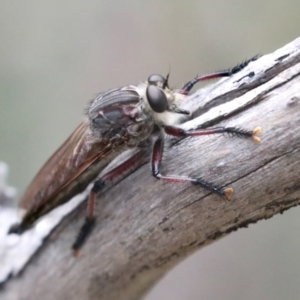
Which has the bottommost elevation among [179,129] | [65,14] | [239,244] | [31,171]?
[239,244]

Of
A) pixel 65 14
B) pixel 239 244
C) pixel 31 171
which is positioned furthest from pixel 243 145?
pixel 65 14

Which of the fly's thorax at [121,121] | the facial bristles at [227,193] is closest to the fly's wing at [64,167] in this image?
the fly's thorax at [121,121]

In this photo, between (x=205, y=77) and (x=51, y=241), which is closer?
(x=205, y=77)

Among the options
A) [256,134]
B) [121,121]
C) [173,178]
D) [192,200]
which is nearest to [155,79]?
[121,121]

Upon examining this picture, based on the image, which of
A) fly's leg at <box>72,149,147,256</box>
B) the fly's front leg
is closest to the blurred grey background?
fly's leg at <box>72,149,147,256</box>

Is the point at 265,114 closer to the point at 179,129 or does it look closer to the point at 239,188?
the point at 239,188

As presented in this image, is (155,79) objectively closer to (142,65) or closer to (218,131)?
(218,131)

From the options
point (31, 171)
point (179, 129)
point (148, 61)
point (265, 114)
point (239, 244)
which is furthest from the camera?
point (148, 61)

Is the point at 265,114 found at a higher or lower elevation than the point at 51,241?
higher

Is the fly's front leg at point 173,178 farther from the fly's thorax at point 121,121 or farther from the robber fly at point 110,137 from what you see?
the fly's thorax at point 121,121
